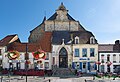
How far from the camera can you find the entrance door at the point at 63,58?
49625 millimetres

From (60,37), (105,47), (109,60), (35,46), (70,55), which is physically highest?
(60,37)

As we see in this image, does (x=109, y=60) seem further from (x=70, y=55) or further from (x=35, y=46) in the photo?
(x=35, y=46)

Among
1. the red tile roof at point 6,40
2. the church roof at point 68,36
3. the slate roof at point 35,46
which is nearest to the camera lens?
the church roof at point 68,36

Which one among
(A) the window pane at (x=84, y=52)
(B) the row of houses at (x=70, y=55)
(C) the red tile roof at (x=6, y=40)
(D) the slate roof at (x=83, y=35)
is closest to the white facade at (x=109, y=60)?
(B) the row of houses at (x=70, y=55)

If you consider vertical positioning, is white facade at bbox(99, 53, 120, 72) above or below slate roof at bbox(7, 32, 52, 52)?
below

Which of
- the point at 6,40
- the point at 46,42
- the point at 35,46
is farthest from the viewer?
the point at 6,40

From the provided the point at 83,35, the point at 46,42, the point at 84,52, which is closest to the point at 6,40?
A: the point at 46,42

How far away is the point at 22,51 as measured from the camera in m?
50.3

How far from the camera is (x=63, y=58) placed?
49.8 meters

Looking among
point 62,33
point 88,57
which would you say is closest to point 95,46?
point 88,57

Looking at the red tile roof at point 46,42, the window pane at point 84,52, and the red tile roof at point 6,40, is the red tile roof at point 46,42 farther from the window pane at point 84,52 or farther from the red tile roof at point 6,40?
the window pane at point 84,52

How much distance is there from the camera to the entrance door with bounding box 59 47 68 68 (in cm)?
4962

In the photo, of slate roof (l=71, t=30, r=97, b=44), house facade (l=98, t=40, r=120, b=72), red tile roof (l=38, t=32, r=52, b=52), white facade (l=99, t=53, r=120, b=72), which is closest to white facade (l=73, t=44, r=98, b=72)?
slate roof (l=71, t=30, r=97, b=44)

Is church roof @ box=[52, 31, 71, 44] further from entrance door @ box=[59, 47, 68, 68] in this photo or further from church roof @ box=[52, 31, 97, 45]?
entrance door @ box=[59, 47, 68, 68]
